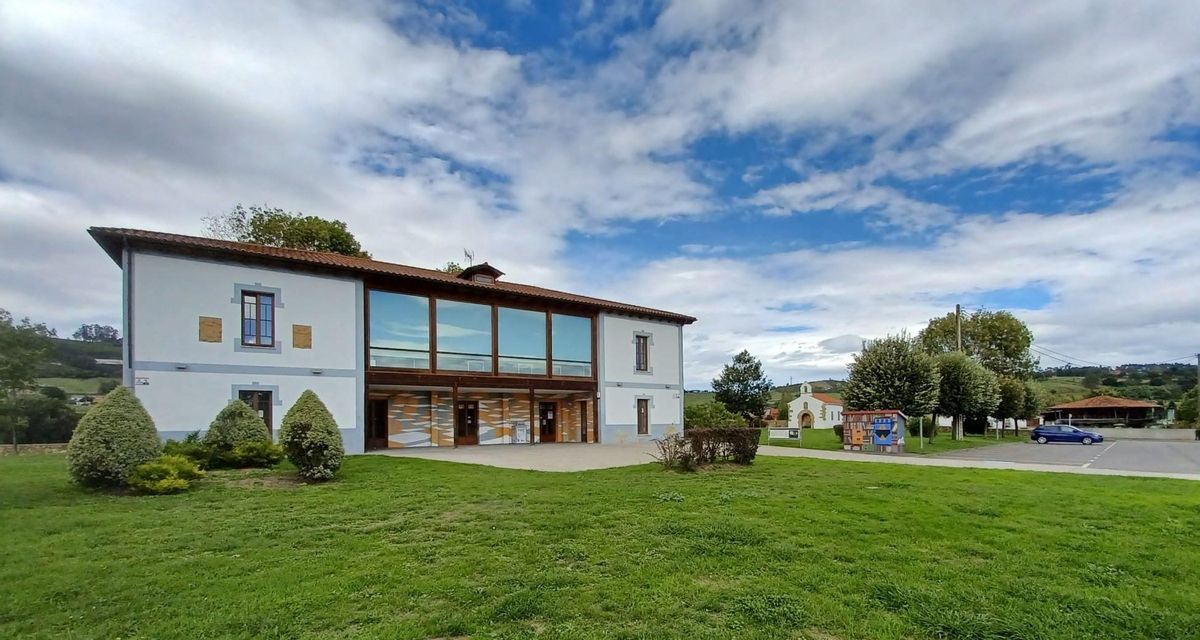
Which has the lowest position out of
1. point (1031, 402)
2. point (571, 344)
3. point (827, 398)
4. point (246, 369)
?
point (827, 398)

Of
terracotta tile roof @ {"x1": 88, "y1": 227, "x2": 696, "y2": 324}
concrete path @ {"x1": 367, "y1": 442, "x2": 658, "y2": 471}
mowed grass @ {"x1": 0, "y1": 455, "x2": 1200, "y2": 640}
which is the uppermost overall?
terracotta tile roof @ {"x1": 88, "y1": 227, "x2": 696, "y2": 324}

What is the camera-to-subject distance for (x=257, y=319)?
59.5ft

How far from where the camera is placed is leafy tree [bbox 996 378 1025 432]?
42.2 metres

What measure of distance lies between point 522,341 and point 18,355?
2034cm

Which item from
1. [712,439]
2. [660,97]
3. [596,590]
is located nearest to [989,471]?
[712,439]

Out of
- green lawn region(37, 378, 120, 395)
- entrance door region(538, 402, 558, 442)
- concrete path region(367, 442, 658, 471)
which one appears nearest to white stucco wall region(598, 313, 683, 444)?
entrance door region(538, 402, 558, 442)

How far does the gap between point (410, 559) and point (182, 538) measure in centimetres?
282

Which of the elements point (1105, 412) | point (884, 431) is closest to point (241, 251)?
point (884, 431)

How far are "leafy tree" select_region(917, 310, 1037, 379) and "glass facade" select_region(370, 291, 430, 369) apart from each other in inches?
1725

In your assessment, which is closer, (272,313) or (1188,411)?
(272,313)

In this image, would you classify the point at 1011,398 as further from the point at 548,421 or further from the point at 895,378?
the point at 548,421

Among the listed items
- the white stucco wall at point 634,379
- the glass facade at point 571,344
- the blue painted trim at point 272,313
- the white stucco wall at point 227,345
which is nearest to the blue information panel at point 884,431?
the white stucco wall at point 634,379

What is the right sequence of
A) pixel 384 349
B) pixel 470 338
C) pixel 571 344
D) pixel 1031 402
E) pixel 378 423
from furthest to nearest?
pixel 1031 402 < pixel 571 344 < pixel 470 338 < pixel 378 423 < pixel 384 349

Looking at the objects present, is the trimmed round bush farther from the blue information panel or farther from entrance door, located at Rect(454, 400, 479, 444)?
the blue information panel
